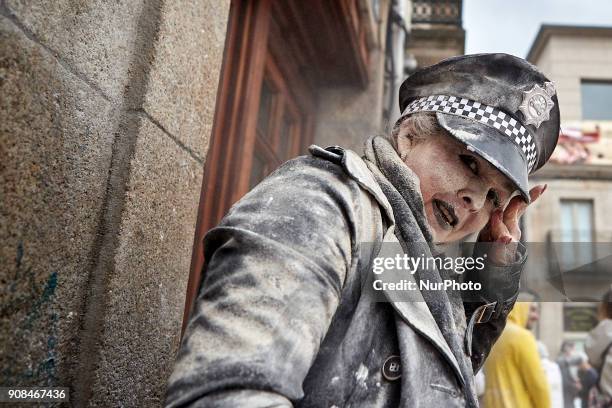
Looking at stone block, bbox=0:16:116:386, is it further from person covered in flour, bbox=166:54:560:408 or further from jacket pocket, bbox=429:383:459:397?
jacket pocket, bbox=429:383:459:397

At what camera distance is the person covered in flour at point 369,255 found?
96cm

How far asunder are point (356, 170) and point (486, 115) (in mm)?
507

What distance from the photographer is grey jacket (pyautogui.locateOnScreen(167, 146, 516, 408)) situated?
3.06ft

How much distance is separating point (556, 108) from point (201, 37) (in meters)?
1.20

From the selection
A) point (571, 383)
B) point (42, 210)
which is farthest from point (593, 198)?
point (42, 210)

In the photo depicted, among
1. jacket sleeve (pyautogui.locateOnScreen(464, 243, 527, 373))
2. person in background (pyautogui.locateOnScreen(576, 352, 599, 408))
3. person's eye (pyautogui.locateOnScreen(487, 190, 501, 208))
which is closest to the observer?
person's eye (pyautogui.locateOnScreen(487, 190, 501, 208))

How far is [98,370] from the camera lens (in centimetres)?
143

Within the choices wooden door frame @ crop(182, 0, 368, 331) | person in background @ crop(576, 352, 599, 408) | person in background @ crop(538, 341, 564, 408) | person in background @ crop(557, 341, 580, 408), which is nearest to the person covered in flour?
wooden door frame @ crop(182, 0, 368, 331)

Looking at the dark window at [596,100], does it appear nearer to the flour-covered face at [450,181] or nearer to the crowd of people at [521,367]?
the crowd of people at [521,367]

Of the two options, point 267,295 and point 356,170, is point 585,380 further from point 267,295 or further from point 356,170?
point 267,295

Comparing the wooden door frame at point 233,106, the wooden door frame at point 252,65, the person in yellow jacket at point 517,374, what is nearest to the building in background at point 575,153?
the person in yellow jacket at point 517,374

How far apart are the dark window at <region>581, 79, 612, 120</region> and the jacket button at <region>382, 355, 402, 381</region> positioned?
18.7 metres

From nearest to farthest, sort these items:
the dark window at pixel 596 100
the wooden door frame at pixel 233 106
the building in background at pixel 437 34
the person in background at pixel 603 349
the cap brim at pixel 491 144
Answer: the cap brim at pixel 491 144 → the wooden door frame at pixel 233 106 → the person in background at pixel 603 349 → the building in background at pixel 437 34 → the dark window at pixel 596 100

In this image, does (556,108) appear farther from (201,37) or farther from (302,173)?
(201,37)
